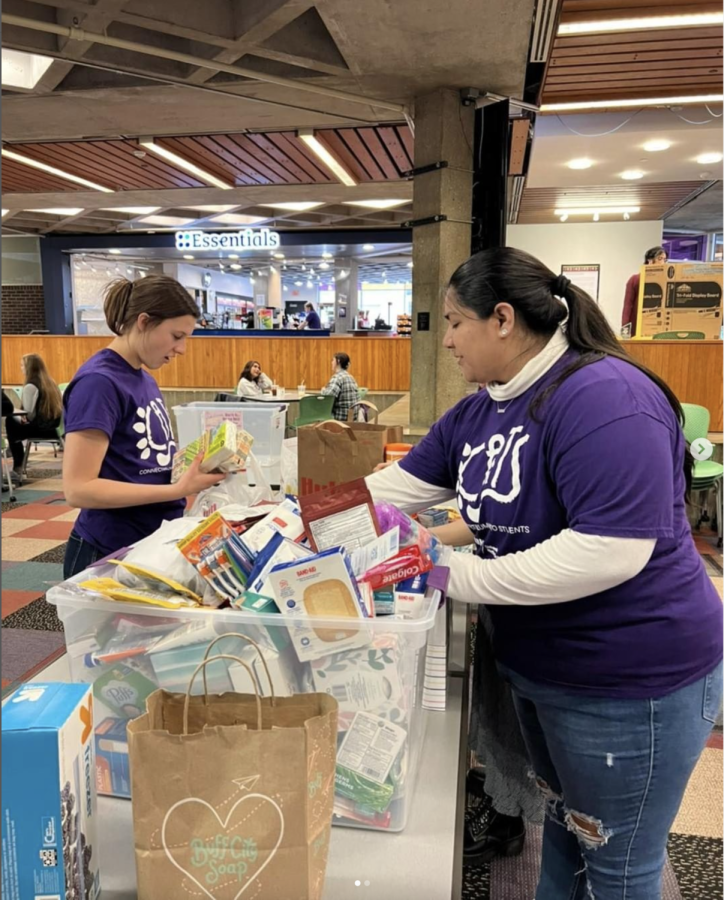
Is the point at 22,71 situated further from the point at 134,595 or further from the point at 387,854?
the point at 387,854

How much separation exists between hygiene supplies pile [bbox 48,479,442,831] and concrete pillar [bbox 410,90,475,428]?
152 inches

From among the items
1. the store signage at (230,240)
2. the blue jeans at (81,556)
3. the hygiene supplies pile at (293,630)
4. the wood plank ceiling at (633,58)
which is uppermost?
the wood plank ceiling at (633,58)

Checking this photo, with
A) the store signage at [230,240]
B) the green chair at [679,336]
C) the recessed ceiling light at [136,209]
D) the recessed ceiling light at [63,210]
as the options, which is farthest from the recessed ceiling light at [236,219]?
the green chair at [679,336]

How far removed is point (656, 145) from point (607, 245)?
383 cm

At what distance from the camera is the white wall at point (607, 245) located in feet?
35.3

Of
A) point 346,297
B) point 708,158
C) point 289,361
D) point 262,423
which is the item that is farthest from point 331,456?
point 346,297

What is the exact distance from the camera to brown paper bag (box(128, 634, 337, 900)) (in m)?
0.76

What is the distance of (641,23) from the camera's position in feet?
14.1

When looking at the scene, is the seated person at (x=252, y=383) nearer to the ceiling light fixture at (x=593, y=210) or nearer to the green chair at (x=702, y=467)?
the green chair at (x=702, y=467)

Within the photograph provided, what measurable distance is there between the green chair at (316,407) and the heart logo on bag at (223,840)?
619 cm

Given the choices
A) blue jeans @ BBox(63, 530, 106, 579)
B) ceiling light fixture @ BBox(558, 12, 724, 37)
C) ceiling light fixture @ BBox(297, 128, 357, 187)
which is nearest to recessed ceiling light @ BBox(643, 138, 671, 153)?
ceiling light fixture @ BBox(558, 12, 724, 37)

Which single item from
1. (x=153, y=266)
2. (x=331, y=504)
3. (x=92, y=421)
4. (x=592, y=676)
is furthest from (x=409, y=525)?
(x=153, y=266)

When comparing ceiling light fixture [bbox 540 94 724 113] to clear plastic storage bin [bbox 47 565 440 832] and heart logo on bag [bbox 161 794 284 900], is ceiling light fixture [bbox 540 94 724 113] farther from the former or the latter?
heart logo on bag [bbox 161 794 284 900]

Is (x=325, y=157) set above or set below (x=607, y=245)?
above
